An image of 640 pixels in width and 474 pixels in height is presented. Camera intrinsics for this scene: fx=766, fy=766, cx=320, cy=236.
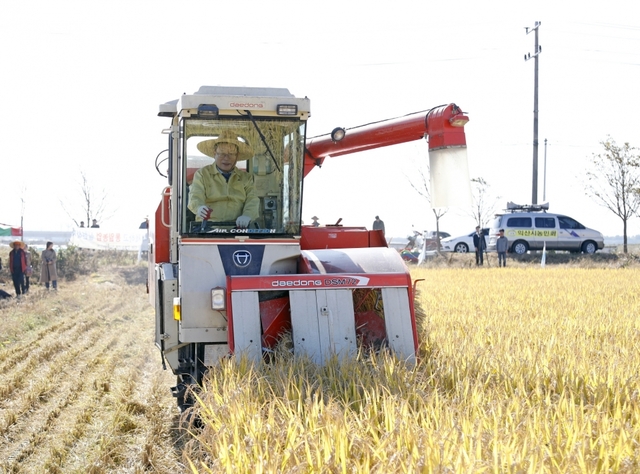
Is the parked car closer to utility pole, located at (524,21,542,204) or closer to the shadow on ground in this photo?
utility pole, located at (524,21,542,204)

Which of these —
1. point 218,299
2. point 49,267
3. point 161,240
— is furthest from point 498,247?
point 218,299

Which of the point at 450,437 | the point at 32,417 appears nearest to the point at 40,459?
the point at 32,417

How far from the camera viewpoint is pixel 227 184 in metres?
6.70

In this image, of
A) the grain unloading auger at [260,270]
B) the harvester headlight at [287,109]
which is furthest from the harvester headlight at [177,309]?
the harvester headlight at [287,109]

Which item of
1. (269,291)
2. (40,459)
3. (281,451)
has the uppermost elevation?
(269,291)

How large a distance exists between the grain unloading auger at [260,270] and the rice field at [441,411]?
0.55 m

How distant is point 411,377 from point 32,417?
12.7 feet

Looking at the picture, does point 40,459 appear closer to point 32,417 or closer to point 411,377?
point 32,417

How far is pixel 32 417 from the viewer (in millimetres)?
7004

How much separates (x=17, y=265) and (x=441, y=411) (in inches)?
645

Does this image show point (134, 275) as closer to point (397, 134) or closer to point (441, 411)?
point (397, 134)

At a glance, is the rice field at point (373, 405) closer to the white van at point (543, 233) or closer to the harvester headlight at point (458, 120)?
the harvester headlight at point (458, 120)

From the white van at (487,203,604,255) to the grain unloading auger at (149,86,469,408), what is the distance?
23.3m

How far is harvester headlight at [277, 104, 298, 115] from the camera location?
645 cm
